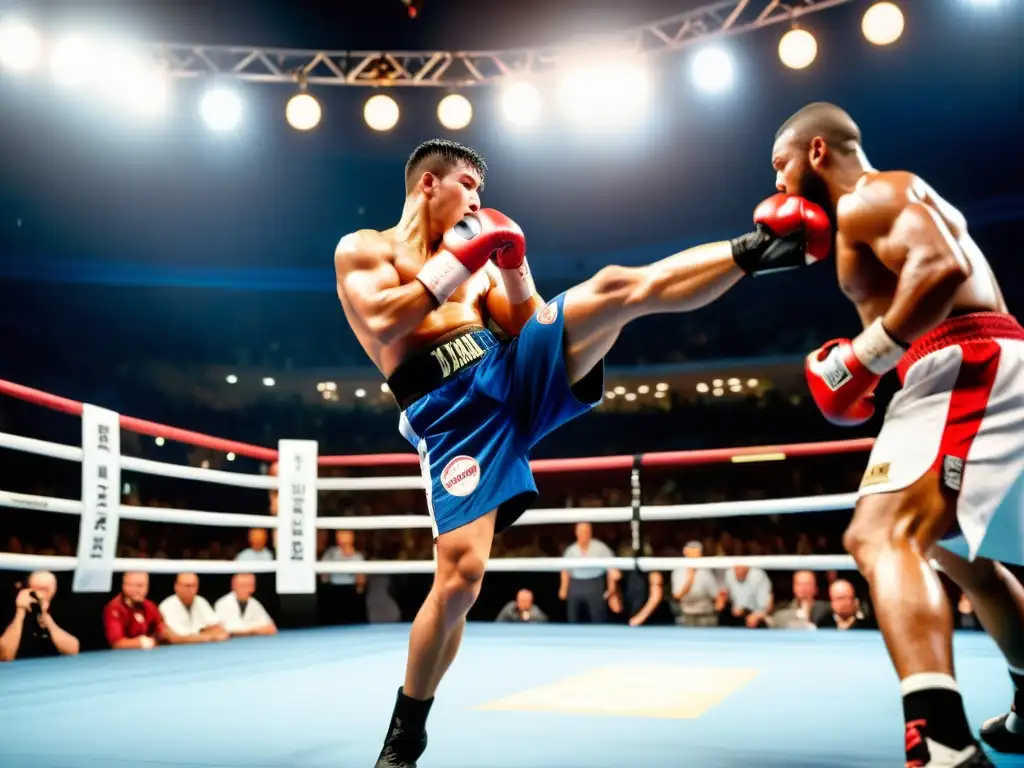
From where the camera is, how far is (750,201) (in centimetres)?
1104

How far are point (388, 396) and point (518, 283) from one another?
34.8ft

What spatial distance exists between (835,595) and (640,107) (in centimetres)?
333

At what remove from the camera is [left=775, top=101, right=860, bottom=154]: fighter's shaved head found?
167 centimetres

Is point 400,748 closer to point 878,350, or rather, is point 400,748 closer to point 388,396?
point 878,350

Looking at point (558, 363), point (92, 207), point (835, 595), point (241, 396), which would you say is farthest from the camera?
point (241, 396)

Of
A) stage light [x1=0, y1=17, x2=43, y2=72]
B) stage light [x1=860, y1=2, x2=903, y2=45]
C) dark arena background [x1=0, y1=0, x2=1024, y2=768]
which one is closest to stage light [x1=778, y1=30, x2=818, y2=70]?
dark arena background [x1=0, y1=0, x2=1024, y2=768]

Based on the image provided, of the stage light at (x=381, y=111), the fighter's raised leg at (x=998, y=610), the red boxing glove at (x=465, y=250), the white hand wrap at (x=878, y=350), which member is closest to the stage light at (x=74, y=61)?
the stage light at (x=381, y=111)

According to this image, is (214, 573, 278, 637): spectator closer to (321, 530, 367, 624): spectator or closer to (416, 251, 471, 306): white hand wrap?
(321, 530, 367, 624): spectator

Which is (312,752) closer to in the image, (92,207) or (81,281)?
(92,207)

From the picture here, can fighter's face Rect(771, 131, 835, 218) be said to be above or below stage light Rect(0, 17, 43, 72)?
below

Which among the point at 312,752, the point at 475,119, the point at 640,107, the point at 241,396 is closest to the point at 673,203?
the point at 475,119

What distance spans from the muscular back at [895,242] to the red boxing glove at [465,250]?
0.60m

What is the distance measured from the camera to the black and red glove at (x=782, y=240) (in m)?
1.42

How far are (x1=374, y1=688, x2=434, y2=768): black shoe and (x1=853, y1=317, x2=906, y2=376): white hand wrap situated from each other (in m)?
0.95
